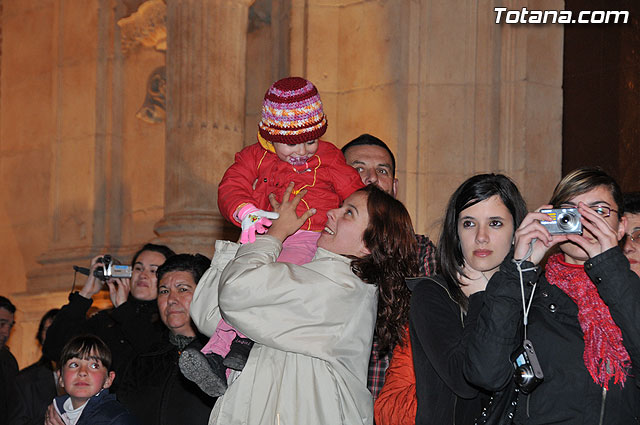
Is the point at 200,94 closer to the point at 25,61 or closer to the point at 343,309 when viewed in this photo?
the point at 25,61

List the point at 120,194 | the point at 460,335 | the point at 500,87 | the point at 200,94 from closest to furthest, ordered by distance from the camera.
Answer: the point at 460,335
the point at 500,87
the point at 200,94
the point at 120,194

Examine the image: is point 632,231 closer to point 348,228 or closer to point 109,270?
point 348,228

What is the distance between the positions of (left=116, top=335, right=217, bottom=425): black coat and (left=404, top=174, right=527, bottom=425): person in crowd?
1744mm

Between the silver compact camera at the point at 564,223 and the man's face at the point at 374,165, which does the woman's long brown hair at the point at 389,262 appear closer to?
the silver compact camera at the point at 564,223

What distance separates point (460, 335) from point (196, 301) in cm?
120

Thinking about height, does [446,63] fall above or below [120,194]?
above

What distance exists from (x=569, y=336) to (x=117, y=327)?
12.4 ft

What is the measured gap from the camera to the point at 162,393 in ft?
18.2

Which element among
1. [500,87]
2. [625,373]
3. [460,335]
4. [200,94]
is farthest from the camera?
[200,94]

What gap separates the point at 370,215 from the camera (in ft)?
13.9

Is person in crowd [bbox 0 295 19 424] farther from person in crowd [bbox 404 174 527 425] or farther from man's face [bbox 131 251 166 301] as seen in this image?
person in crowd [bbox 404 174 527 425]

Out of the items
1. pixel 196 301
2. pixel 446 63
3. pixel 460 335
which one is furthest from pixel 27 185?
pixel 460 335

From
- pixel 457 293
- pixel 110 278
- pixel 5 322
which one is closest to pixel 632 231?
pixel 457 293

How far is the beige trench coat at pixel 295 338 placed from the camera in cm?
386
